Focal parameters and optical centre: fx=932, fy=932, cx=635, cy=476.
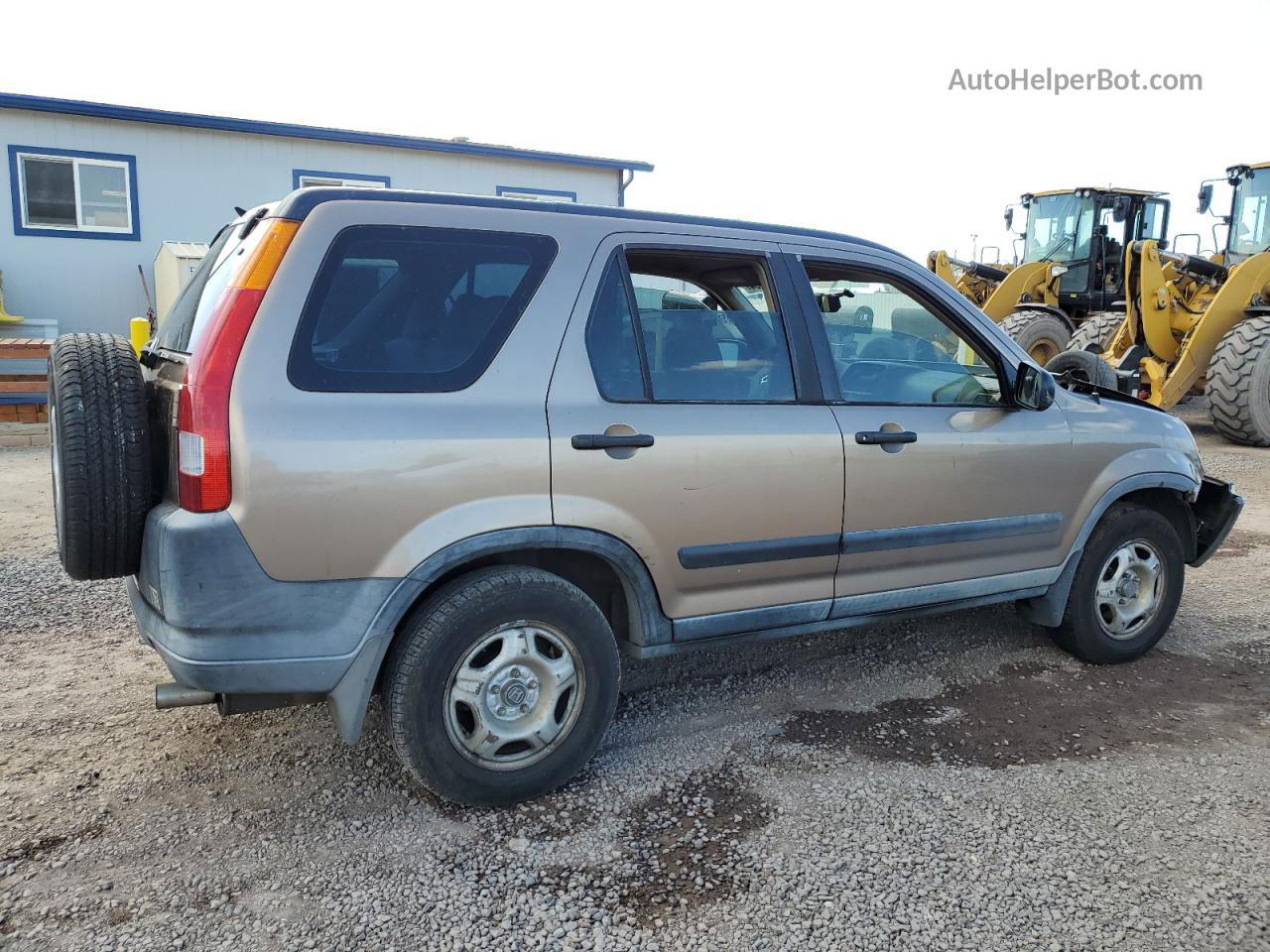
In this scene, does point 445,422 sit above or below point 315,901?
above

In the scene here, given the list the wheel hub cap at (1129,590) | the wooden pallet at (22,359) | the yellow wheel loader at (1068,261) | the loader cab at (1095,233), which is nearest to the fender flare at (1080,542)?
the wheel hub cap at (1129,590)

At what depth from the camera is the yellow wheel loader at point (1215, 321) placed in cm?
1091

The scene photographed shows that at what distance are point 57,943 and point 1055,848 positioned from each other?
274cm

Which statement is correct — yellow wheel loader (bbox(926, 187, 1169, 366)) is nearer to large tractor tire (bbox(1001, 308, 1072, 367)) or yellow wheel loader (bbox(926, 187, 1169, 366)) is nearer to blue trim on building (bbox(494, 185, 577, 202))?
large tractor tire (bbox(1001, 308, 1072, 367))

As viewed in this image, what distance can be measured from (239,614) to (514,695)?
864mm

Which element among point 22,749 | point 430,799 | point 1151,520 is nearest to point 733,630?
point 430,799

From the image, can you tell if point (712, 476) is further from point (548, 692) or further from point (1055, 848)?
point (1055, 848)

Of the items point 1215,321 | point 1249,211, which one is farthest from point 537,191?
point 1249,211

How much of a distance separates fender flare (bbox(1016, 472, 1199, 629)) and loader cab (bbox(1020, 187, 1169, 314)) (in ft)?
38.1

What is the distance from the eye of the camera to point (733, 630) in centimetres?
336

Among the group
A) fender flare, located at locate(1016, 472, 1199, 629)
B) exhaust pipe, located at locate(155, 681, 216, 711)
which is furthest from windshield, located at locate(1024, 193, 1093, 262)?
exhaust pipe, located at locate(155, 681, 216, 711)

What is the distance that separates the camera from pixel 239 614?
2.55 m

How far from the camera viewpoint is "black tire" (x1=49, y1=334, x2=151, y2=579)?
2.62m

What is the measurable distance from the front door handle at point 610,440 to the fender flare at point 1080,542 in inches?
87.6
